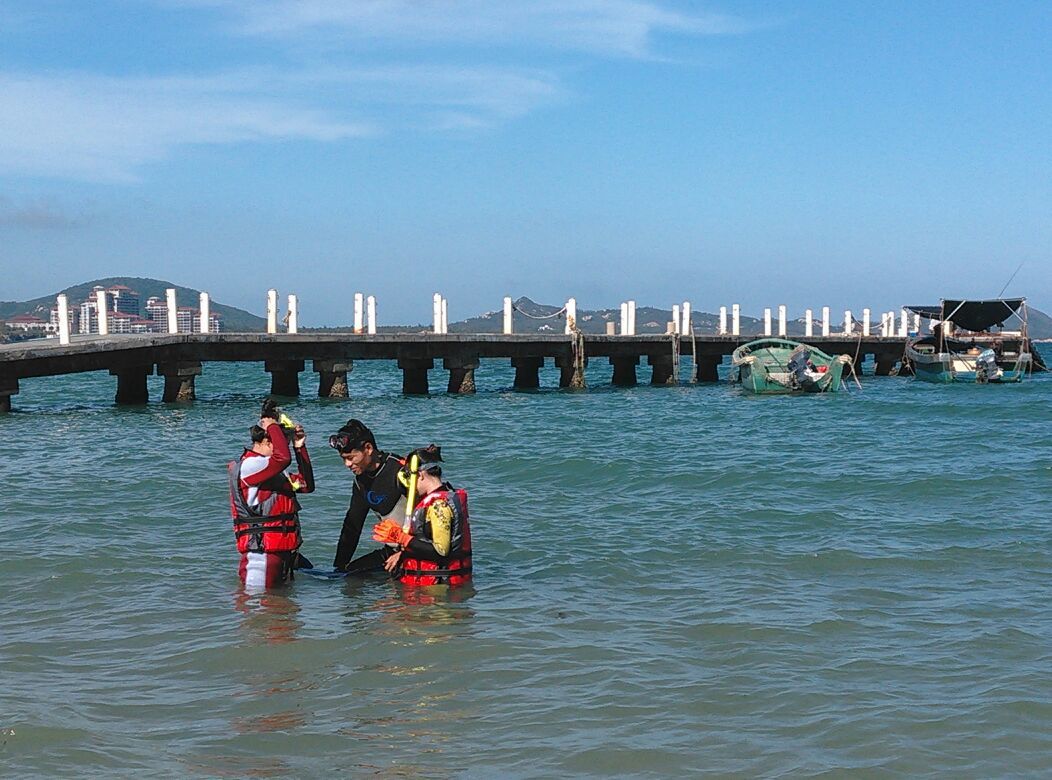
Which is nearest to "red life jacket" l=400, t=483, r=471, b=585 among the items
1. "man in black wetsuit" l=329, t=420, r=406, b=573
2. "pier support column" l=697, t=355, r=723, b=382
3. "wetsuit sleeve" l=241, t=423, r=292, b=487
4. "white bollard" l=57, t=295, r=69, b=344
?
"man in black wetsuit" l=329, t=420, r=406, b=573

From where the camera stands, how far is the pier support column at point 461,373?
121ft

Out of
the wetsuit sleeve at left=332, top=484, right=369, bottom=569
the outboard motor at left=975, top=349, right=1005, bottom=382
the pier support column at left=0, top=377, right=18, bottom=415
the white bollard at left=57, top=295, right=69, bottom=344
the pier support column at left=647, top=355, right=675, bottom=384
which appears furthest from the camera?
the outboard motor at left=975, top=349, right=1005, bottom=382

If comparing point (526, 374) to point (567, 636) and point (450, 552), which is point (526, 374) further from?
point (567, 636)

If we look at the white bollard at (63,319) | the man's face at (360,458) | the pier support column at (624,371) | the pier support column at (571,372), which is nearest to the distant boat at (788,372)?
the pier support column at (624,371)

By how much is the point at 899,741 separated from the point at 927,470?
40.5 ft

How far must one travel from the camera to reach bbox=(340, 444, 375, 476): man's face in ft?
28.3

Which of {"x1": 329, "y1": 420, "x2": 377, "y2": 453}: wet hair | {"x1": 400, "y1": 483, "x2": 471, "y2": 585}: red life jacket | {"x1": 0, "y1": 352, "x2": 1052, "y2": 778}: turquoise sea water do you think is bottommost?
{"x1": 0, "y1": 352, "x2": 1052, "y2": 778}: turquoise sea water

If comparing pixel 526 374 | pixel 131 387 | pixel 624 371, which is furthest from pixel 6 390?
pixel 624 371

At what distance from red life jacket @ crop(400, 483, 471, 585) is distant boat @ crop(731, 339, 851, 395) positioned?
107ft

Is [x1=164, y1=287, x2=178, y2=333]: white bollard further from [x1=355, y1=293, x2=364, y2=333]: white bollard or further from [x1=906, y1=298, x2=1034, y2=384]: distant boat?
[x1=906, y1=298, x2=1034, y2=384]: distant boat

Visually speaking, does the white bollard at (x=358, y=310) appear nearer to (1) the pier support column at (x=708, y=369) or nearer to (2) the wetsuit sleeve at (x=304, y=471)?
(1) the pier support column at (x=708, y=369)

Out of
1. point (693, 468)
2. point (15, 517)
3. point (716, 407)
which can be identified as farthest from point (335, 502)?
point (716, 407)

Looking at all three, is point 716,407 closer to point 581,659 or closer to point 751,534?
point 751,534

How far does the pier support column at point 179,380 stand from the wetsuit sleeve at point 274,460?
23730mm
